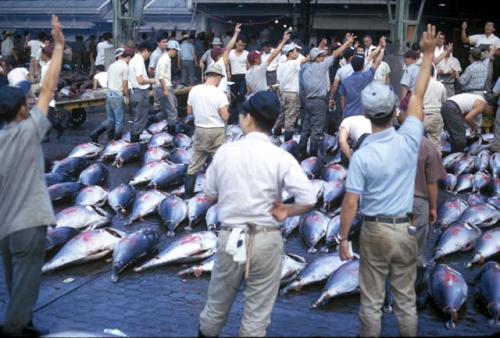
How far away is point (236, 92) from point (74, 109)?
382 centimetres

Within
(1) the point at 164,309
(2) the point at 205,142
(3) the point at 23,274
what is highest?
(2) the point at 205,142

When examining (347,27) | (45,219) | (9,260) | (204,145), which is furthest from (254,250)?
(347,27)

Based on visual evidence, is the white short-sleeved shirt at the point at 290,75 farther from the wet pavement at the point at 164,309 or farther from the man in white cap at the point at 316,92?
the wet pavement at the point at 164,309

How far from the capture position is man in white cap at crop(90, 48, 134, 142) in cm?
1159

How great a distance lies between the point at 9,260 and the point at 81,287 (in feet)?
4.91

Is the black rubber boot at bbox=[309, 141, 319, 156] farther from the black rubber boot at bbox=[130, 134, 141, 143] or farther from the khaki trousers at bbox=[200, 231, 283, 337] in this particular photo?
the khaki trousers at bbox=[200, 231, 283, 337]

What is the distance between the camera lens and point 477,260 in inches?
260

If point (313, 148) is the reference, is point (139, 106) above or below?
above

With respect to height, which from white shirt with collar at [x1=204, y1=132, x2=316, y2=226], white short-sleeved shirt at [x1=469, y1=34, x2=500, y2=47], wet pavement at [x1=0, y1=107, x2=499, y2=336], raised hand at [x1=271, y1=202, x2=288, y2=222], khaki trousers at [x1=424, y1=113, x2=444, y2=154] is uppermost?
white short-sleeved shirt at [x1=469, y1=34, x2=500, y2=47]

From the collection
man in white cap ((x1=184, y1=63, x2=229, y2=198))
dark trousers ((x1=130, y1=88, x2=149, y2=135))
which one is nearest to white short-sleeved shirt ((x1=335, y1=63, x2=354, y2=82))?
man in white cap ((x1=184, y1=63, x2=229, y2=198))

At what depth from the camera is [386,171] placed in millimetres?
4148

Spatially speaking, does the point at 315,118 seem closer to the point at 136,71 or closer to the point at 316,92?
the point at 316,92

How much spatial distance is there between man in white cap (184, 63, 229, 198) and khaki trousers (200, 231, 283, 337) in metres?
4.37

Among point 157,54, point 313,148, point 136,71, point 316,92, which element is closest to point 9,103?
point 316,92
